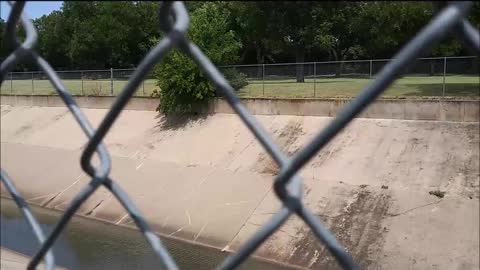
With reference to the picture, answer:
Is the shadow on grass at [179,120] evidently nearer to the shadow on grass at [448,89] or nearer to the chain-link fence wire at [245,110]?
the shadow on grass at [448,89]

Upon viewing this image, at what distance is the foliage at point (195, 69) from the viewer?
1869 cm

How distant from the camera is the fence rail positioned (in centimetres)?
1773

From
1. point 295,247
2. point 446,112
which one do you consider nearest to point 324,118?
point 446,112

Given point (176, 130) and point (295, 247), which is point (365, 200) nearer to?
point (295, 247)

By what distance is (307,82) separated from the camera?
2298 cm

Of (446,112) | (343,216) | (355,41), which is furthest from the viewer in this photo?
(355,41)

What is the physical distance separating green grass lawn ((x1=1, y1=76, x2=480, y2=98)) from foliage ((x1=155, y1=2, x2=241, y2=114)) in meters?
1.17

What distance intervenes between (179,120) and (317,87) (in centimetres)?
542

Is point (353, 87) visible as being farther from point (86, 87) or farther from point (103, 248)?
point (86, 87)

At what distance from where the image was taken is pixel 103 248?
12.3 meters

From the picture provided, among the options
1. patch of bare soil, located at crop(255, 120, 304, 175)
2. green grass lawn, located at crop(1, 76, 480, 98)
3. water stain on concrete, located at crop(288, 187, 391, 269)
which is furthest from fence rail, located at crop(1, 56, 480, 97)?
water stain on concrete, located at crop(288, 187, 391, 269)

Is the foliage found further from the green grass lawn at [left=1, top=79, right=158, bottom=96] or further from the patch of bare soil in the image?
the patch of bare soil

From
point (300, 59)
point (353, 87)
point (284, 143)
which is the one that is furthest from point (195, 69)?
point (300, 59)

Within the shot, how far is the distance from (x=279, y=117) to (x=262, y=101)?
940mm
